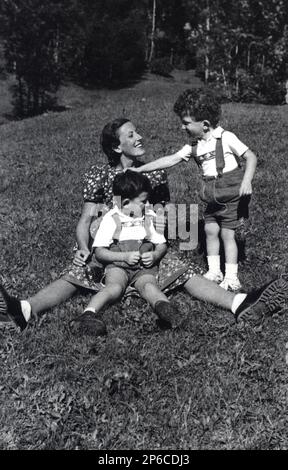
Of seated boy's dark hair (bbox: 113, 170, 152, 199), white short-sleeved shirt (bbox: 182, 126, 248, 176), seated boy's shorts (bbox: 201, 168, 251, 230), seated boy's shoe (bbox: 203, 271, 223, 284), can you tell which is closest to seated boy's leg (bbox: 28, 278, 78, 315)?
seated boy's dark hair (bbox: 113, 170, 152, 199)

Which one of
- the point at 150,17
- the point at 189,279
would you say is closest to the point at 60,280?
the point at 189,279

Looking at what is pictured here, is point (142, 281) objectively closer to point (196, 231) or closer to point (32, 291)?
point (32, 291)

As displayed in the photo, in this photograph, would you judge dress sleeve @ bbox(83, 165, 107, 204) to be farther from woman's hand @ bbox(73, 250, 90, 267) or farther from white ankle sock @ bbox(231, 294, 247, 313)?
white ankle sock @ bbox(231, 294, 247, 313)

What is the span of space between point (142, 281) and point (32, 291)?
4.53ft

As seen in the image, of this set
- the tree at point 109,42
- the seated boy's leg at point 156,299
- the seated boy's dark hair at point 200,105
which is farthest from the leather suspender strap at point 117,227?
the tree at point 109,42

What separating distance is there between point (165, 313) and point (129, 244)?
109cm

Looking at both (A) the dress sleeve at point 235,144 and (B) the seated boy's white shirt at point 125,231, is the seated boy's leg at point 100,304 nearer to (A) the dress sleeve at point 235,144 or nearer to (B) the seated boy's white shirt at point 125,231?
(B) the seated boy's white shirt at point 125,231

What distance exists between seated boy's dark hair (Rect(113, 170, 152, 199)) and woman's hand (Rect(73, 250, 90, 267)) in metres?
0.72

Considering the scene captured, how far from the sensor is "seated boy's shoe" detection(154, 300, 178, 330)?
4707 millimetres

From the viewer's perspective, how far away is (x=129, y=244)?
5547 millimetres

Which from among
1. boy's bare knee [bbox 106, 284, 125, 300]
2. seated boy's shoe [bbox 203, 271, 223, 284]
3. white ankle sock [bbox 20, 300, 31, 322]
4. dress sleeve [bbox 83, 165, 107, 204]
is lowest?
seated boy's shoe [bbox 203, 271, 223, 284]

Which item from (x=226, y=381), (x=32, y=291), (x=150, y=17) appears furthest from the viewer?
(x=150, y=17)

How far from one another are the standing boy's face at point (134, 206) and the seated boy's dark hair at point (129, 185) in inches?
2.1

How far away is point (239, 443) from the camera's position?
3.42 m
